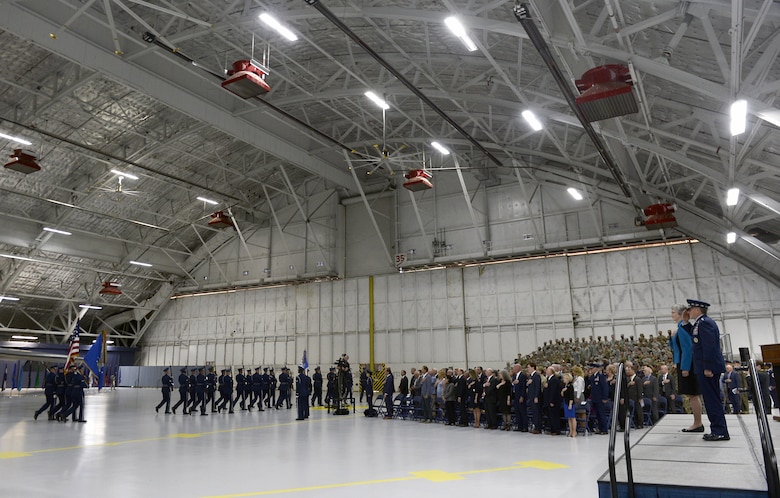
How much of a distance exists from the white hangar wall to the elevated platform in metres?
19.5

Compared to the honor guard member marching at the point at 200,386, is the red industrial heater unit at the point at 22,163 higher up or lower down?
higher up

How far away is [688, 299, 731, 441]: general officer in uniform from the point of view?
5.29 meters

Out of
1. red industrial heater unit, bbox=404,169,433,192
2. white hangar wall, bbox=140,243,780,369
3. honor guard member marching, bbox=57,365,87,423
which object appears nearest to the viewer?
honor guard member marching, bbox=57,365,87,423

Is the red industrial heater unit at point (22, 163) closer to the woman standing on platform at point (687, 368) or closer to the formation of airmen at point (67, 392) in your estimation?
the formation of airmen at point (67, 392)

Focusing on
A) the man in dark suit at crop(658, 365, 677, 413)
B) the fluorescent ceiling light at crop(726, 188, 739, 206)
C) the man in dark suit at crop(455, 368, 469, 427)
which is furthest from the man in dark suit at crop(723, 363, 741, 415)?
the man in dark suit at crop(455, 368, 469, 427)

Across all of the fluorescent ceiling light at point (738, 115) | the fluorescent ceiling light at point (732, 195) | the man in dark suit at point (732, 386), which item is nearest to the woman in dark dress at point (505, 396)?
the man in dark suit at point (732, 386)

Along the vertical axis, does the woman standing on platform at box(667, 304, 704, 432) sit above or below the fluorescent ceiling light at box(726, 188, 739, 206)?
below

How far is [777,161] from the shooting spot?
43.7 feet

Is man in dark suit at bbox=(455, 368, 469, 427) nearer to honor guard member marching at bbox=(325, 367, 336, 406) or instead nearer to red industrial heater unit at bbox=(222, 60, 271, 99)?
honor guard member marching at bbox=(325, 367, 336, 406)

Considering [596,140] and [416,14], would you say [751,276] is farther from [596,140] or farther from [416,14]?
[416,14]

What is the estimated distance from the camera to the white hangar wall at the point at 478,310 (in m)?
22.7

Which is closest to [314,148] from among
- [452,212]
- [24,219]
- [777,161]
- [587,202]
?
Result: [452,212]

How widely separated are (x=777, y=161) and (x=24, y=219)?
1279 inches

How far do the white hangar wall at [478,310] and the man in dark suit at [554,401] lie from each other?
13813 mm
